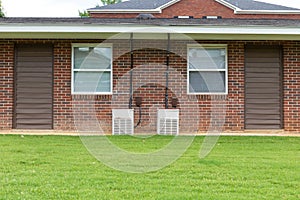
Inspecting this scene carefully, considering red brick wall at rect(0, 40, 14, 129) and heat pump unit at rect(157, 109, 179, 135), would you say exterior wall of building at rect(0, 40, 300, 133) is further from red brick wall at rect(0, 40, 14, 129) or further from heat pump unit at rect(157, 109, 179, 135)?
heat pump unit at rect(157, 109, 179, 135)

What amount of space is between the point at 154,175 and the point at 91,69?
5.92 metres

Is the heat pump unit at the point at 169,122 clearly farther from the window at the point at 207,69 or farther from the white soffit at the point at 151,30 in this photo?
the white soffit at the point at 151,30

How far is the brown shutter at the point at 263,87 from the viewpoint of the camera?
1076cm

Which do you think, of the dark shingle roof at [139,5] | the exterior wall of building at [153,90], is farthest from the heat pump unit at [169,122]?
the dark shingle roof at [139,5]


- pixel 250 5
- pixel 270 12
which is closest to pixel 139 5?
pixel 250 5

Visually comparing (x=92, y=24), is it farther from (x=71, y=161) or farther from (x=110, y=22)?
(x=71, y=161)

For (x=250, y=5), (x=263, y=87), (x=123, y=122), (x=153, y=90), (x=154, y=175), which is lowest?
(x=154, y=175)

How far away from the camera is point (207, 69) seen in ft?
35.3

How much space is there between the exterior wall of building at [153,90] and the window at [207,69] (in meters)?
0.13

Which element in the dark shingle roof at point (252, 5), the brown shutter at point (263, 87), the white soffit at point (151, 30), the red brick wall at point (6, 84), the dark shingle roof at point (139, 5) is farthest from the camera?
the dark shingle roof at point (252, 5)

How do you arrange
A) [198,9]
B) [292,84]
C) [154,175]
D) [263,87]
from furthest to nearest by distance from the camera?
[198,9], [263,87], [292,84], [154,175]

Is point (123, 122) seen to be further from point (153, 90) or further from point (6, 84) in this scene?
point (6, 84)

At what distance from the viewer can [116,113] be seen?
9938mm

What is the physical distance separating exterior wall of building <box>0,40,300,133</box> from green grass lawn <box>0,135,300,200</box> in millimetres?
2918
